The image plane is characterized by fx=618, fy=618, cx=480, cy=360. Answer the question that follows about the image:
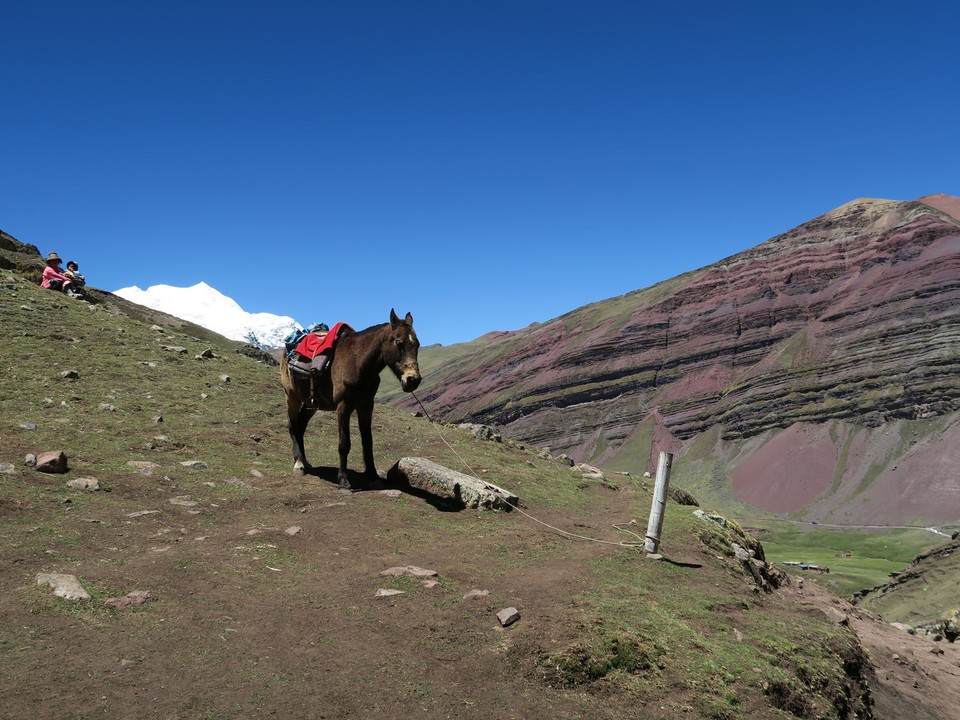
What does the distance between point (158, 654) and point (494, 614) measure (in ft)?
13.4

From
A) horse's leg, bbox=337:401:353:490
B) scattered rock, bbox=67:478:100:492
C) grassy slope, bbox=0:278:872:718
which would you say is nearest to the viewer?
grassy slope, bbox=0:278:872:718

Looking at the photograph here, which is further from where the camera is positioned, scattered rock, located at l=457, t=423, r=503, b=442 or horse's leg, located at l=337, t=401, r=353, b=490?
scattered rock, located at l=457, t=423, r=503, b=442

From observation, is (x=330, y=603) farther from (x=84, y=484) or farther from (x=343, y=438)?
(x=84, y=484)

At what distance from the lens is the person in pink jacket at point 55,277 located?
1140 inches

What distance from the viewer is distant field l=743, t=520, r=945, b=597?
61.0m

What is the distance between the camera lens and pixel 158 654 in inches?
266

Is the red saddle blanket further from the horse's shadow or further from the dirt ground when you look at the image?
the dirt ground


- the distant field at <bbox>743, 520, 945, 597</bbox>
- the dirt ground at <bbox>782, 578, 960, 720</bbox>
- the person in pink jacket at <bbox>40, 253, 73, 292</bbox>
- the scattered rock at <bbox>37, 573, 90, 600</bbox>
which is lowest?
the distant field at <bbox>743, 520, 945, 597</bbox>

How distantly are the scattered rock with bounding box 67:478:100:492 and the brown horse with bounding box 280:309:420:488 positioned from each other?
4385 mm

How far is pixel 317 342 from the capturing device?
585 inches

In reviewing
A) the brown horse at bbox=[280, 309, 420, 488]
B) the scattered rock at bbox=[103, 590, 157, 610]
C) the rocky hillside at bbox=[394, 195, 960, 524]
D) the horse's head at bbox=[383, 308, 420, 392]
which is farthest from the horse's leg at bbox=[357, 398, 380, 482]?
the rocky hillside at bbox=[394, 195, 960, 524]

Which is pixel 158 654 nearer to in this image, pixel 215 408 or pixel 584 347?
pixel 215 408

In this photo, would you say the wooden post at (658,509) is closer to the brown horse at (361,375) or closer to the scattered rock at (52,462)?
the brown horse at (361,375)

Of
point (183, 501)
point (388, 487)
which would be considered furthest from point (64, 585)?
point (388, 487)
